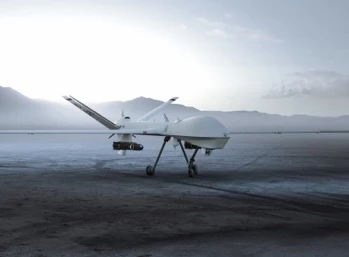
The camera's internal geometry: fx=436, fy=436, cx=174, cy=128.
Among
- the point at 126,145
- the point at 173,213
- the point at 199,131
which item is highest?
the point at 199,131

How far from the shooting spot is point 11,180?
17625mm

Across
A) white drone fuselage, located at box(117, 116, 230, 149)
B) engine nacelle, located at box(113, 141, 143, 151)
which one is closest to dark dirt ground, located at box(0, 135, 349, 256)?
engine nacelle, located at box(113, 141, 143, 151)

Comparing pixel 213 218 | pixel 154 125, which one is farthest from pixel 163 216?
pixel 154 125

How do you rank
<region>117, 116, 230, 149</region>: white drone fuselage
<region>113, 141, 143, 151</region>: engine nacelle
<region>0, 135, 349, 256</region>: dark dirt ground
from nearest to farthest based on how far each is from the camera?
<region>0, 135, 349, 256</region>: dark dirt ground → <region>117, 116, 230, 149</region>: white drone fuselage → <region>113, 141, 143, 151</region>: engine nacelle

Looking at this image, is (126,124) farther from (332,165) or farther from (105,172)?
Result: (332,165)

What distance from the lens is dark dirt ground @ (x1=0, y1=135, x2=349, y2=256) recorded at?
8234 mm

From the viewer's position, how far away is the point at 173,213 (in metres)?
11.4

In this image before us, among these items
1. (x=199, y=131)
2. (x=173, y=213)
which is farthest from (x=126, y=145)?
(x=173, y=213)

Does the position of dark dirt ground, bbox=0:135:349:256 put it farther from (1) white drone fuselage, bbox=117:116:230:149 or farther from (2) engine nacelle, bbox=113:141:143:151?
(1) white drone fuselage, bbox=117:116:230:149

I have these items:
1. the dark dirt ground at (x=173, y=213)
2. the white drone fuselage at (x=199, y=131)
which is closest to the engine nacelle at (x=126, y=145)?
the white drone fuselage at (x=199, y=131)

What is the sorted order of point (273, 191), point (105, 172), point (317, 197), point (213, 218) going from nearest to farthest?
point (213, 218) → point (317, 197) → point (273, 191) → point (105, 172)

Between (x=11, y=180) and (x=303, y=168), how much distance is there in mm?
14408

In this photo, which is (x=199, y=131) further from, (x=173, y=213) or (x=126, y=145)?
(x=173, y=213)

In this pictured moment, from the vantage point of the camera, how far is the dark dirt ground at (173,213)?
324 inches
